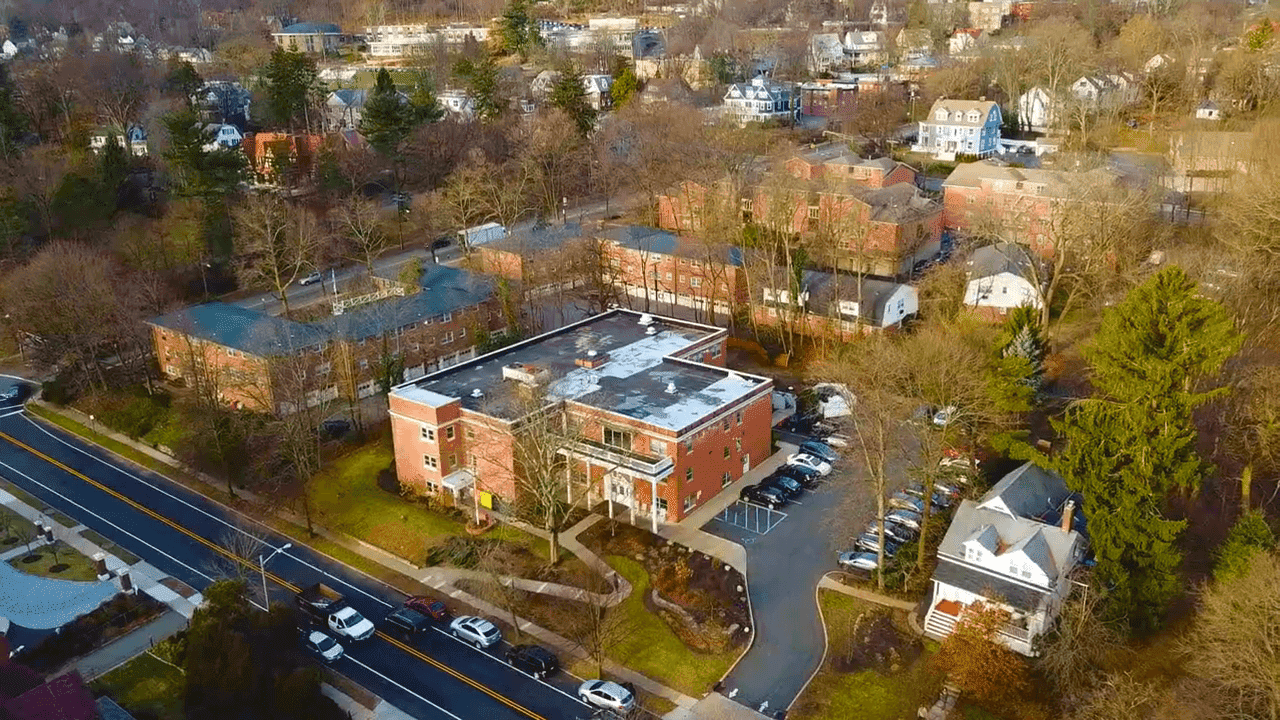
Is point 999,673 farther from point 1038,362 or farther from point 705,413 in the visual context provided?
point 1038,362

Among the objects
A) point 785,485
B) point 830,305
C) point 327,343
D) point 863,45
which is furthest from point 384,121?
point 863,45

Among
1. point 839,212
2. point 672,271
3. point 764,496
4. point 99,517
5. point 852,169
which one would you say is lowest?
point 99,517

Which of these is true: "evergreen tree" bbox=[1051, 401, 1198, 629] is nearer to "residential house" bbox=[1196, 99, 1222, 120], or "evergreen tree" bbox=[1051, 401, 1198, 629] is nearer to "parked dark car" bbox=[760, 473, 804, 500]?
"parked dark car" bbox=[760, 473, 804, 500]

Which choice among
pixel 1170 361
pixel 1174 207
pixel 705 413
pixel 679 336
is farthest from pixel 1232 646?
pixel 1174 207

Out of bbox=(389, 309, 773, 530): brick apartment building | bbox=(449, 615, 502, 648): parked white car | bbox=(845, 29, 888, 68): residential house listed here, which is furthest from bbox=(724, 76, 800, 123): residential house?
bbox=(449, 615, 502, 648): parked white car

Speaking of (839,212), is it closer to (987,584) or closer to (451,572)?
(987,584)

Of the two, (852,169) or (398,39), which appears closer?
(852,169)
